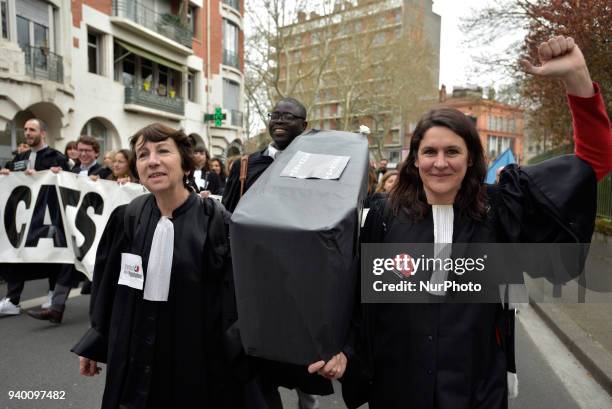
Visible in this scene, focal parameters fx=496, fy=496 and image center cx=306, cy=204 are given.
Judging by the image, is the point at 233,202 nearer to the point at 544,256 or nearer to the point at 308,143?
the point at 308,143

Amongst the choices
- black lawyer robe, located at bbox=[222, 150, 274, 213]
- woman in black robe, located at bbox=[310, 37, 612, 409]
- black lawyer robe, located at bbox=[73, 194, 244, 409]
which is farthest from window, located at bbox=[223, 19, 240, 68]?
woman in black robe, located at bbox=[310, 37, 612, 409]

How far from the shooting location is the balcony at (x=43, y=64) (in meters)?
15.5

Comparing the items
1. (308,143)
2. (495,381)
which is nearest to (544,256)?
(495,381)

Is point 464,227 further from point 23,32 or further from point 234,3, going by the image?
point 234,3

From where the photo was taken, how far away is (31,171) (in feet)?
19.6

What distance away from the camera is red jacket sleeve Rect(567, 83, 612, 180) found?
169cm

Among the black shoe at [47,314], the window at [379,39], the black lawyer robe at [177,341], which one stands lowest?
the black shoe at [47,314]

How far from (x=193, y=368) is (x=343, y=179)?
114cm

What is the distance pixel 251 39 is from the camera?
96.5 ft

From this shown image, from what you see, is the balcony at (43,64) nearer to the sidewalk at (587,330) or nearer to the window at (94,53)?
the window at (94,53)

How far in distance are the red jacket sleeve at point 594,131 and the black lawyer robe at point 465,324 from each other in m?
0.05

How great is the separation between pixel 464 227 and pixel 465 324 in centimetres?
35

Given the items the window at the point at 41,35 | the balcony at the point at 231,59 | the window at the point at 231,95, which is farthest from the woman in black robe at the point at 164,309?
the balcony at the point at 231,59

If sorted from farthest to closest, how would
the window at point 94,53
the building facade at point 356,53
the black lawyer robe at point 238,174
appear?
the building facade at point 356,53, the window at point 94,53, the black lawyer robe at point 238,174
